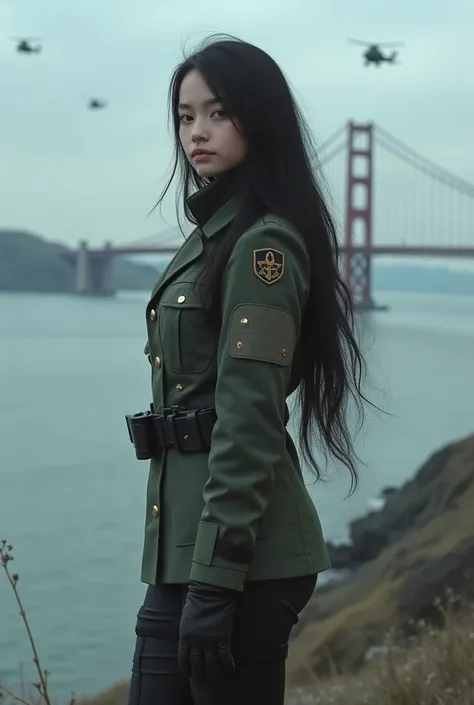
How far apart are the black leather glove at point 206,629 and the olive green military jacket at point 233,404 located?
2 cm

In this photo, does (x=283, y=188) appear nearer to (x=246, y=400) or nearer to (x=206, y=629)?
(x=246, y=400)

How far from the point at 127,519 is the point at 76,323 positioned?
42791 mm

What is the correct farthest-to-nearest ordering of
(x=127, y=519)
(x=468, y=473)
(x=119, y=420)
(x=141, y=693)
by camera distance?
(x=119, y=420) → (x=127, y=519) → (x=468, y=473) → (x=141, y=693)

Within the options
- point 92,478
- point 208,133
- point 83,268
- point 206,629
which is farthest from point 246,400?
point 83,268

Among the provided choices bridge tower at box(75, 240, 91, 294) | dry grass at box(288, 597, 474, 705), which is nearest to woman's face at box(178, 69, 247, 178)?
dry grass at box(288, 597, 474, 705)

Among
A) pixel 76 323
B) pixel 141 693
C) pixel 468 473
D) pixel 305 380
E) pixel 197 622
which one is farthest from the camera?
pixel 76 323

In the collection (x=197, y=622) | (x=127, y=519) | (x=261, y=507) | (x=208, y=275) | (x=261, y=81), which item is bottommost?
(x=127, y=519)

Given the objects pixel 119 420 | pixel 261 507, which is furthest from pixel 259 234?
pixel 119 420

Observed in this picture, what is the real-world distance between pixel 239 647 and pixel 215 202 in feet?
1.96

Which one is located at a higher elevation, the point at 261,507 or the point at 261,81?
the point at 261,81

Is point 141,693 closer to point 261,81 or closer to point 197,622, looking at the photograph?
point 197,622

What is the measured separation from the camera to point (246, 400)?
4.99 ft

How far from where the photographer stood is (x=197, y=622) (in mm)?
1504

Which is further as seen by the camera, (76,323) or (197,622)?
(76,323)
